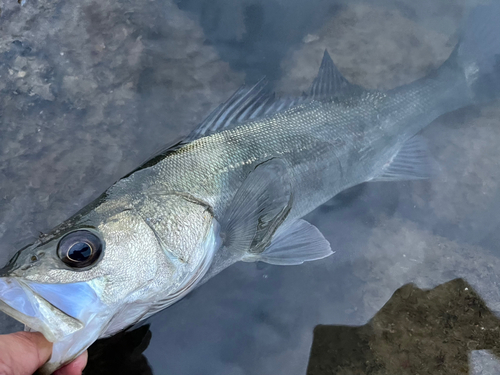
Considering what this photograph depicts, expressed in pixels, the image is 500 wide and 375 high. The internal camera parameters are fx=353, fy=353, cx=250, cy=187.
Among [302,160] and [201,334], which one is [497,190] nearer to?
[302,160]

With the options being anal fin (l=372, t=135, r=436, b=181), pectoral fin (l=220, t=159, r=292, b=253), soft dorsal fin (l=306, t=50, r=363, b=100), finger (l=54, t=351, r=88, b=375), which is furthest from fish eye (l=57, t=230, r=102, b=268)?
anal fin (l=372, t=135, r=436, b=181)

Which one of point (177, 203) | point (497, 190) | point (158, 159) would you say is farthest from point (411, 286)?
point (158, 159)

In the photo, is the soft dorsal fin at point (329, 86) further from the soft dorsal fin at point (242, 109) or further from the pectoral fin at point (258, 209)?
the pectoral fin at point (258, 209)

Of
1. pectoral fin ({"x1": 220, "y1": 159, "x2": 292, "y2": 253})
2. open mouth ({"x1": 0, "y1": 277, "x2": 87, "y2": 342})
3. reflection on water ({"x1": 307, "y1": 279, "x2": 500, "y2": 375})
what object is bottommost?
reflection on water ({"x1": 307, "y1": 279, "x2": 500, "y2": 375})

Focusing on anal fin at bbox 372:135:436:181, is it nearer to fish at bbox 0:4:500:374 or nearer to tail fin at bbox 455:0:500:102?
fish at bbox 0:4:500:374

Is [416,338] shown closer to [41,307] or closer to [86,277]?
[86,277]

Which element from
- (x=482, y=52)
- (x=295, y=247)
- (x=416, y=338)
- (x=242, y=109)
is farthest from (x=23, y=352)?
(x=482, y=52)
